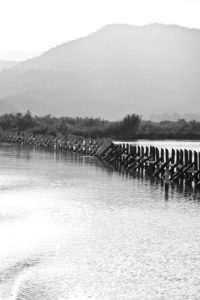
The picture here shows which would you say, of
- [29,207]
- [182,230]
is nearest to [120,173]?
[29,207]

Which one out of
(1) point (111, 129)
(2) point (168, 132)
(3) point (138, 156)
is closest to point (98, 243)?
(3) point (138, 156)

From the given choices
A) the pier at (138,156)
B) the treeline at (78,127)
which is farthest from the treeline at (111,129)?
the pier at (138,156)

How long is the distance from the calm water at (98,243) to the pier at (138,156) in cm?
510

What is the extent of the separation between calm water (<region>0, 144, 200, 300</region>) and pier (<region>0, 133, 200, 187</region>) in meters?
5.10

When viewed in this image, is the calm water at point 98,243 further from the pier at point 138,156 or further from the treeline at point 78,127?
the treeline at point 78,127

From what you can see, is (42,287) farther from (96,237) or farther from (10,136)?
(10,136)

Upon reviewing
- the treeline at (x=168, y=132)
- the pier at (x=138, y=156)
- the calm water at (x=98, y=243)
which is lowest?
the calm water at (x=98, y=243)

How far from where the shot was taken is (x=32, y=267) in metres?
16.3

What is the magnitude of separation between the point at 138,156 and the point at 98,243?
33.6 m

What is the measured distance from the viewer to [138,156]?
52.7 meters

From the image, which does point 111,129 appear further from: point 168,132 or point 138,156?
point 138,156

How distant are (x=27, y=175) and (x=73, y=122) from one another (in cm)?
11230

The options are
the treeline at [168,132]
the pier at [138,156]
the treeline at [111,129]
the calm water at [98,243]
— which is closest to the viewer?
the calm water at [98,243]

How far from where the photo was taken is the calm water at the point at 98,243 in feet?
48.0
